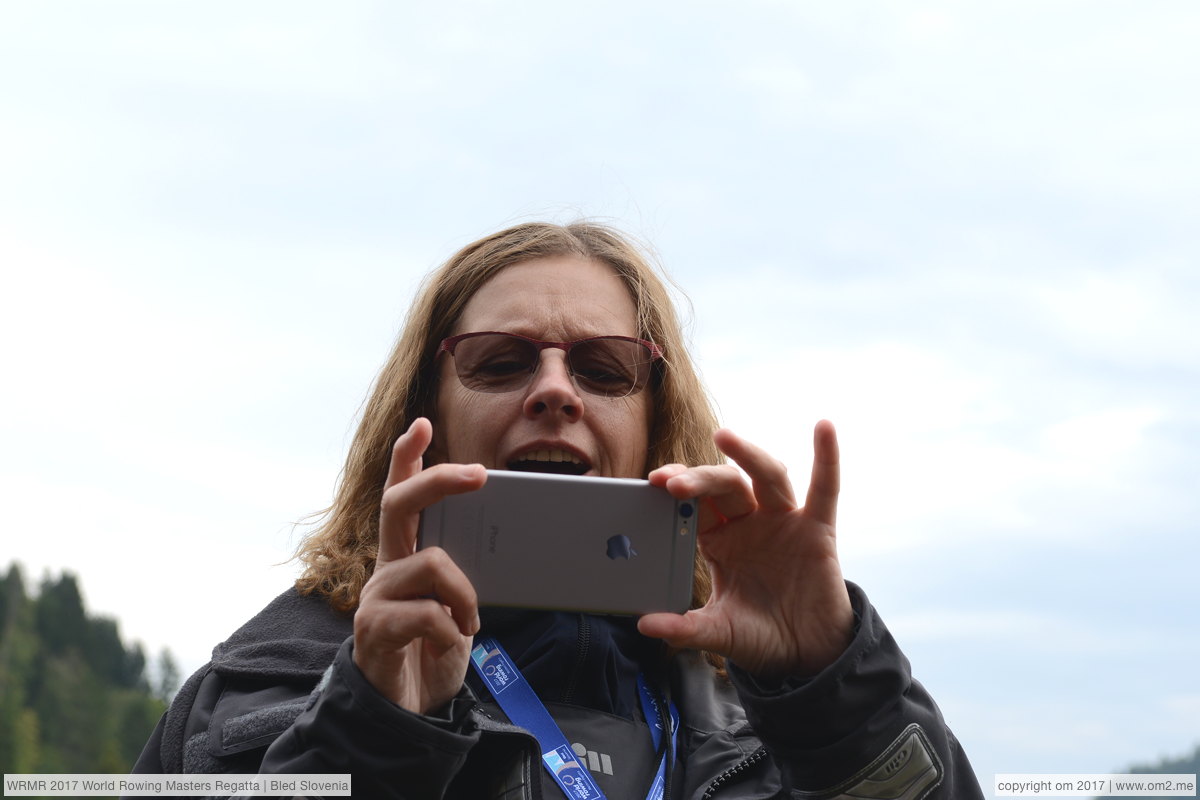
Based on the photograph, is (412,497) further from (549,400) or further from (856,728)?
(856,728)

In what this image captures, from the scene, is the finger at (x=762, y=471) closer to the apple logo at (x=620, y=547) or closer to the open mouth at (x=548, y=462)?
the apple logo at (x=620, y=547)

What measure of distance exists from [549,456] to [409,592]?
4.41ft

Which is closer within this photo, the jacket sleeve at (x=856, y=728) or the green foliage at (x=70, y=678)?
the jacket sleeve at (x=856, y=728)

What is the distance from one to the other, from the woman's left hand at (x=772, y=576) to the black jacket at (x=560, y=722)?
0.33 ft

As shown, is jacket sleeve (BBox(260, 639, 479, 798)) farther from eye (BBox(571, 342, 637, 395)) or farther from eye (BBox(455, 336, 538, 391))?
eye (BBox(571, 342, 637, 395))

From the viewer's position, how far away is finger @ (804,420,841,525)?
4238mm

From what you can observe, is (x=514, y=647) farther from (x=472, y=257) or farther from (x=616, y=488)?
(x=472, y=257)

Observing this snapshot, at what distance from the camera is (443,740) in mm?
4098

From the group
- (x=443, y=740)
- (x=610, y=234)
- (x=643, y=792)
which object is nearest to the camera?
(x=443, y=740)

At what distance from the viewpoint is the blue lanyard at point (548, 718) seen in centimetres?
478

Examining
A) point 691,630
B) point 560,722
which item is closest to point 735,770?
point 560,722

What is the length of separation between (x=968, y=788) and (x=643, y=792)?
3.89 feet

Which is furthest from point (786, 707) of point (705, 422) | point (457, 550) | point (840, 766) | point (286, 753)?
point (705, 422)

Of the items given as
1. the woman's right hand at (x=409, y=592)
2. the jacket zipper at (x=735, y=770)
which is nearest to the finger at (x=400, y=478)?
the woman's right hand at (x=409, y=592)
